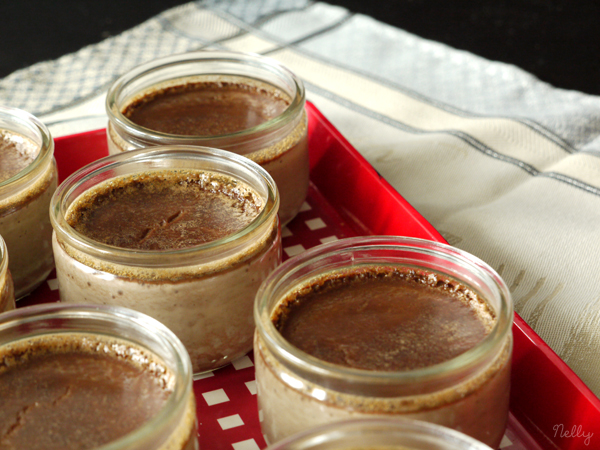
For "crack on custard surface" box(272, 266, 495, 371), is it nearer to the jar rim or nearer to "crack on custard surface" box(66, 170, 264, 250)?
"crack on custard surface" box(66, 170, 264, 250)

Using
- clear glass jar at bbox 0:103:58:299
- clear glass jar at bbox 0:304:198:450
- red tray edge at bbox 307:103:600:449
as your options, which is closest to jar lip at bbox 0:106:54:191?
clear glass jar at bbox 0:103:58:299

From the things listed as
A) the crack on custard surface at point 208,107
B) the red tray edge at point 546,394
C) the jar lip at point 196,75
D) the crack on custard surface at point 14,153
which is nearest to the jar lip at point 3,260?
the crack on custard surface at point 14,153

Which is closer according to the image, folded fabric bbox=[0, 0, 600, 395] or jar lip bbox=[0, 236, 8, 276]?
jar lip bbox=[0, 236, 8, 276]

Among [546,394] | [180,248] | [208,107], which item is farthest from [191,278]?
[208,107]

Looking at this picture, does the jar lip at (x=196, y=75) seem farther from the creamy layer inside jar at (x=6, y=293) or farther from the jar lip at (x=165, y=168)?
the creamy layer inside jar at (x=6, y=293)

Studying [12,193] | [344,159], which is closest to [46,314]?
[12,193]
